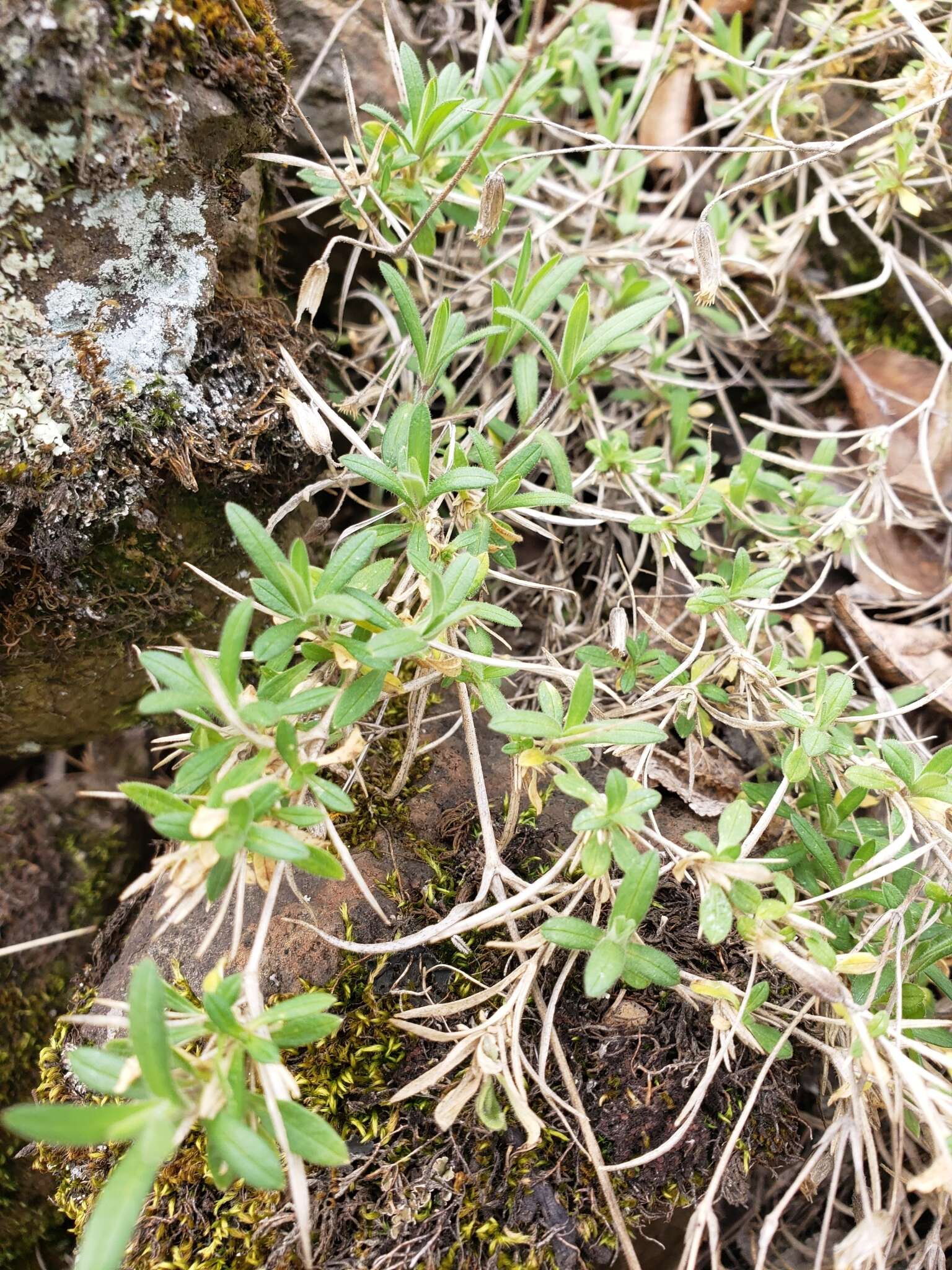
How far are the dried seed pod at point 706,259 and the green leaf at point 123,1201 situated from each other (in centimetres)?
172

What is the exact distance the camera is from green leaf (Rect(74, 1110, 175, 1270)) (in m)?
0.99

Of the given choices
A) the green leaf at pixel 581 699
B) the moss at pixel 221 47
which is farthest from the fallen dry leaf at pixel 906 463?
the moss at pixel 221 47

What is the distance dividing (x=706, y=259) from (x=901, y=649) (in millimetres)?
1119

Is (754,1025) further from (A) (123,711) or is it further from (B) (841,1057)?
(A) (123,711)

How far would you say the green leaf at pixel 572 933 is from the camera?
4.70 ft

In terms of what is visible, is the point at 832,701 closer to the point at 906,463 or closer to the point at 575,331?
the point at 575,331

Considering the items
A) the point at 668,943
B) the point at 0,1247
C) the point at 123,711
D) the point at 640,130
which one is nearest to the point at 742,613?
the point at 668,943

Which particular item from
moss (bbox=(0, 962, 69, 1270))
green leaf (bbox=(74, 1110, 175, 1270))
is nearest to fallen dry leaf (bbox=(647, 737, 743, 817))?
green leaf (bbox=(74, 1110, 175, 1270))

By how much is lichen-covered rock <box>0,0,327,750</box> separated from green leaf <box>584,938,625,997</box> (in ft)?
3.73

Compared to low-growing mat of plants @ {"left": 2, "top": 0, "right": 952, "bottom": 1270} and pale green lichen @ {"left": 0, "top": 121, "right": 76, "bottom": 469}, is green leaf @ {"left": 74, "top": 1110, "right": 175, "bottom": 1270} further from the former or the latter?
pale green lichen @ {"left": 0, "top": 121, "right": 76, "bottom": 469}

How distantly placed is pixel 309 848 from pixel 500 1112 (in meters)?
0.54

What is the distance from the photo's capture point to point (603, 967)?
1.35 meters

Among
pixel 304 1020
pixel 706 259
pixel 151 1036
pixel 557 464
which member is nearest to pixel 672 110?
pixel 706 259

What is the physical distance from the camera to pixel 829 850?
1732 mm
